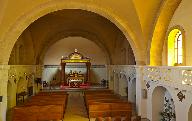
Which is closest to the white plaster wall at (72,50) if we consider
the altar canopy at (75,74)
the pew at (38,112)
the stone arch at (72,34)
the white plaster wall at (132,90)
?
the altar canopy at (75,74)

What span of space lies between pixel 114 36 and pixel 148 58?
9.49 meters

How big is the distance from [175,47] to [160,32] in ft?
4.65

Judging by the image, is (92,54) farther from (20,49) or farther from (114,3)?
(114,3)

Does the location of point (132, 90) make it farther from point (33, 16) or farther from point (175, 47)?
point (33, 16)

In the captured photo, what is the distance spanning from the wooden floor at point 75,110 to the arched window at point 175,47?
20.1 ft

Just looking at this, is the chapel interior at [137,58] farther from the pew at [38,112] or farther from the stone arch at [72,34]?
the stone arch at [72,34]

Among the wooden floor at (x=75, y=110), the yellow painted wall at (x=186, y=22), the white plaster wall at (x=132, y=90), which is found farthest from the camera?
the white plaster wall at (x=132, y=90)

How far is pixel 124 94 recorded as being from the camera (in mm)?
22859

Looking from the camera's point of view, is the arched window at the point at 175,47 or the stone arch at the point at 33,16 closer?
the stone arch at the point at 33,16

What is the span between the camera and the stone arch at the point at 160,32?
1231 cm

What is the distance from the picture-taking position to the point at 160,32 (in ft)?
44.0

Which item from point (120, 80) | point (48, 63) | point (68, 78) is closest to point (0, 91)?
point (120, 80)

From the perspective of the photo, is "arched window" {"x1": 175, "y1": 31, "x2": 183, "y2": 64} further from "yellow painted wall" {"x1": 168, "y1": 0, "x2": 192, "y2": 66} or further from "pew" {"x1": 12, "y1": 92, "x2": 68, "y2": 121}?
"pew" {"x1": 12, "y1": 92, "x2": 68, "y2": 121}

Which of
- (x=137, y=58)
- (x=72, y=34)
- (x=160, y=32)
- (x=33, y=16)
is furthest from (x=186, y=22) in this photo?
(x=72, y=34)
